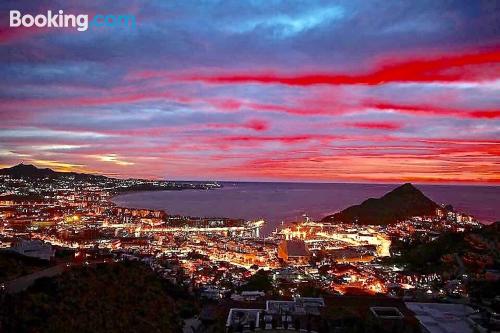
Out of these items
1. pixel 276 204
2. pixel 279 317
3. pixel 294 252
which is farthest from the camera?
pixel 276 204

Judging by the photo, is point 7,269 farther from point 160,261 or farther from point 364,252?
point 364,252

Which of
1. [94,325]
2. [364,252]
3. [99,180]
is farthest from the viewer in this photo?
[99,180]

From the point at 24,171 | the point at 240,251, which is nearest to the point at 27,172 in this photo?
the point at 24,171

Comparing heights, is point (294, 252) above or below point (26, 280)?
below

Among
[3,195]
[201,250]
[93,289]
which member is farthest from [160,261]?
[3,195]

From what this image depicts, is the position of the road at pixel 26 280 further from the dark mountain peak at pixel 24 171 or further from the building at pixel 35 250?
the dark mountain peak at pixel 24 171

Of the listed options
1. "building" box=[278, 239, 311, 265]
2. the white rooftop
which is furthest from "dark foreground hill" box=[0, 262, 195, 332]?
"building" box=[278, 239, 311, 265]

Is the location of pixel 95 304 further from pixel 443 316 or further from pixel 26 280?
pixel 443 316
